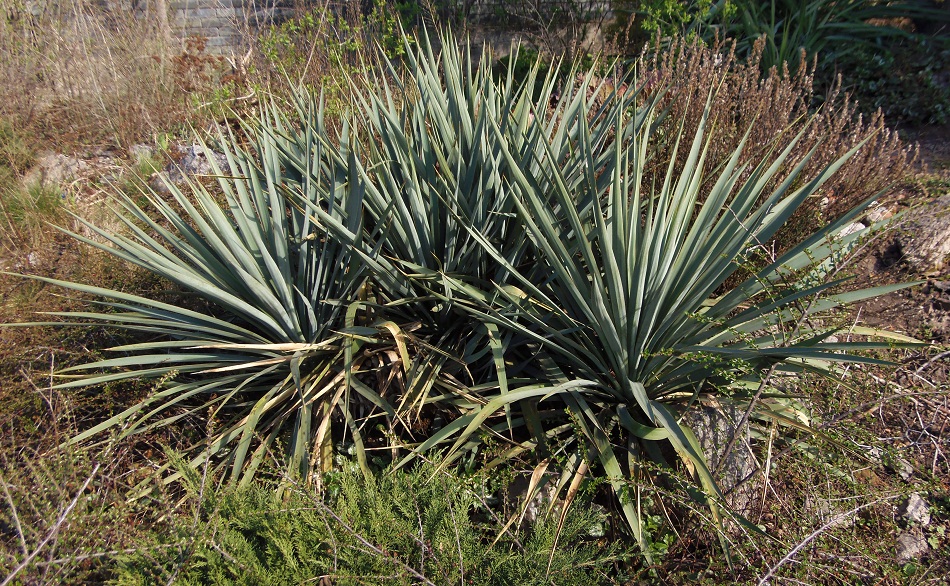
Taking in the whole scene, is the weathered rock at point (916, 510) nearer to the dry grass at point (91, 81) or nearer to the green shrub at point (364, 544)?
the green shrub at point (364, 544)

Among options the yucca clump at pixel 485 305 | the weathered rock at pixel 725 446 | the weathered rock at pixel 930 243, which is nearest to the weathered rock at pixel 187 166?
the yucca clump at pixel 485 305

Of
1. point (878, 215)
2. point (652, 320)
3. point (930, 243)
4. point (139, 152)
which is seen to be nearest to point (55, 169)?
point (139, 152)

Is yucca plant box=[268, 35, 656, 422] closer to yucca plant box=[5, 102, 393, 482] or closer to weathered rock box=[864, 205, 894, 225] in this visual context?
yucca plant box=[5, 102, 393, 482]

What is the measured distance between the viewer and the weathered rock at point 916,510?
2.23m

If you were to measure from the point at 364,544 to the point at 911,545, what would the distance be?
1880 mm

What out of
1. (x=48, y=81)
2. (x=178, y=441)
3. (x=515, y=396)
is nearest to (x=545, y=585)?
(x=515, y=396)

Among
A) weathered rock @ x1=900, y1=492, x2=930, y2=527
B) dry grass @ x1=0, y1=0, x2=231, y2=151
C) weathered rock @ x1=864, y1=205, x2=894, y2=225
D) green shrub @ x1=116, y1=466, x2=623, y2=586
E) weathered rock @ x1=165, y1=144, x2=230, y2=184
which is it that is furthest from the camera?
dry grass @ x1=0, y1=0, x2=231, y2=151

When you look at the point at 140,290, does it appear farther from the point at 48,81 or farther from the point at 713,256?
the point at 48,81

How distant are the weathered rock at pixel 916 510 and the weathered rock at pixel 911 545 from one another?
0.11 feet

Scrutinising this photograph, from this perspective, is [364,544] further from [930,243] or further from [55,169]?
[55,169]

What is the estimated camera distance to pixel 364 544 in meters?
1.91

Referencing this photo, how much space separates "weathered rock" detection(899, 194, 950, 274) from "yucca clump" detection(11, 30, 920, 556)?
107 centimetres

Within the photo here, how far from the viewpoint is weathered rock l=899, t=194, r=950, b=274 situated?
126 inches

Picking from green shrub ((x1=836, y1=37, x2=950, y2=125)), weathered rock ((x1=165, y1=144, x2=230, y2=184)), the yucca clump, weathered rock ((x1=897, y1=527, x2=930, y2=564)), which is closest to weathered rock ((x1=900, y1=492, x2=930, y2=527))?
weathered rock ((x1=897, y1=527, x2=930, y2=564))
